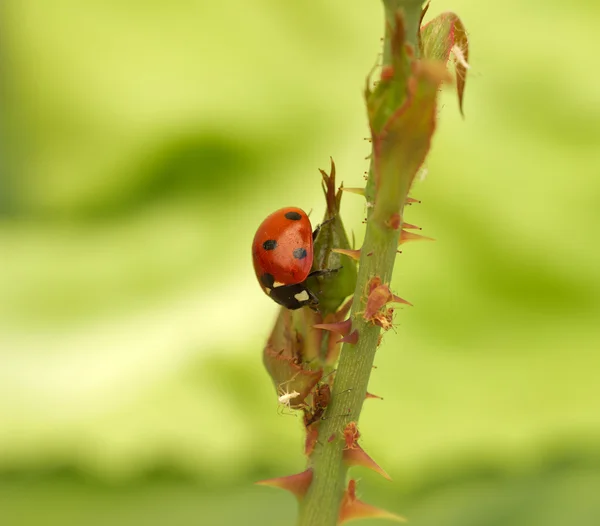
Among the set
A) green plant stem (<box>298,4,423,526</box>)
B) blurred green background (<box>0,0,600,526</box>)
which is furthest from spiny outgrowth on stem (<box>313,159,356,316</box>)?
blurred green background (<box>0,0,600,526</box>)

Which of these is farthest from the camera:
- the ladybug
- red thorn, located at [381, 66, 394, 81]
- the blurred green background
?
the blurred green background

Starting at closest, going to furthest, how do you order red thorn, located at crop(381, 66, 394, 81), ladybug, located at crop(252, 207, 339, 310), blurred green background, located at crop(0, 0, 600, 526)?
1. red thorn, located at crop(381, 66, 394, 81)
2. ladybug, located at crop(252, 207, 339, 310)
3. blurred green background, located at crop(0, 0, 600, 526)

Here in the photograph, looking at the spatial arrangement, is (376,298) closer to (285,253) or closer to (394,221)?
(394,221)

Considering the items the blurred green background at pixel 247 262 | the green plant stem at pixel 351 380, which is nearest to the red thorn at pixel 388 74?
the green plant stem at pixel 351 380

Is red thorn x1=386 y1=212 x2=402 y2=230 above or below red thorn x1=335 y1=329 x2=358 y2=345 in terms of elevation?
above

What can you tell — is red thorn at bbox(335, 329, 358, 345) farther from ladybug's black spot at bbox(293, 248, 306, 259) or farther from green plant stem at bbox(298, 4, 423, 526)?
ladybug's black spot at bbox(293, 248, 306, 259)

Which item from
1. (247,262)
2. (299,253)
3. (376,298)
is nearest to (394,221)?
(376,298)

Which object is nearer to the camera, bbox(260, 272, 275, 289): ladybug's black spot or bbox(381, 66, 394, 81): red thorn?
bbox(381, 66, 394, 81): red thorn
